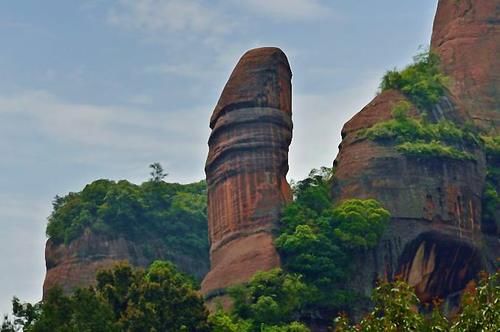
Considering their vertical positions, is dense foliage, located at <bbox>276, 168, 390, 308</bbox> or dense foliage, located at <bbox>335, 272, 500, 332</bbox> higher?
dense foliage, located at <bbox>276, 168, 390, 308</bbox>

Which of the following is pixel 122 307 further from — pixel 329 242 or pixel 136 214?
pixel 136 214

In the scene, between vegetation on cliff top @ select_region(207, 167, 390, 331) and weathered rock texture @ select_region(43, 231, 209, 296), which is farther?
weathered rock texture @ select_region(43, 231, 209, 296)

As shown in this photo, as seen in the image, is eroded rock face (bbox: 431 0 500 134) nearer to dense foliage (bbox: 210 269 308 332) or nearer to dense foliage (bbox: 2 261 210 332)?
dense foliage (bbox: 210 269 308 332)

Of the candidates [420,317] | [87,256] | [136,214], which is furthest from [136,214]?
[420,317]

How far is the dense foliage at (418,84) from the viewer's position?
55625mm

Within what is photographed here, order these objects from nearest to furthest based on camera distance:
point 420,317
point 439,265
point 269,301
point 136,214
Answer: point 420,317, point 269,301, point 439,265, point 136,214

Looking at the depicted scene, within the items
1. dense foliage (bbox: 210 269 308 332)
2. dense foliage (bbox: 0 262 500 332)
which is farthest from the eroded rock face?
dense foliage (bbox: 210 269 308 332)

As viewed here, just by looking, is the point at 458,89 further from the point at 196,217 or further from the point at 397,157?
the point at 196,217

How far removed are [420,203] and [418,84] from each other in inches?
218

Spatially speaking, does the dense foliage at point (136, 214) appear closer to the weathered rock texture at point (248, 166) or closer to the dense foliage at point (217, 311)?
the weathered rock texture at point (248, 166)

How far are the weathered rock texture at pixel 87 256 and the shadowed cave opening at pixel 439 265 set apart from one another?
12.9m

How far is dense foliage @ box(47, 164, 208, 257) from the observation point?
61844mm

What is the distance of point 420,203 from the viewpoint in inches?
2062

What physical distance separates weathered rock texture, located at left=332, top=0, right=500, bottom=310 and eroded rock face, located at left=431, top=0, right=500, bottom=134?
3670 millimetres
